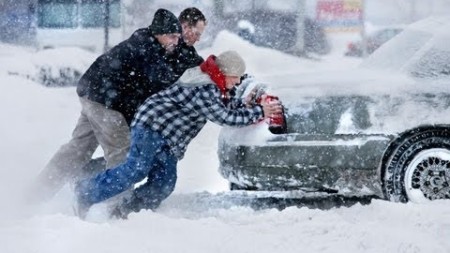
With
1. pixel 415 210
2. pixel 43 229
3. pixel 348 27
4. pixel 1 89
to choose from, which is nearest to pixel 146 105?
pixel 43 229

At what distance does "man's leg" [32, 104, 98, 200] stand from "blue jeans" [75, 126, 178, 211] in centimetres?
70

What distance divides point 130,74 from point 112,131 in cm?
45

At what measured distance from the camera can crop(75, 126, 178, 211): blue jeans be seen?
562cm

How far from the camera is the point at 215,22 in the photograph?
30.3m

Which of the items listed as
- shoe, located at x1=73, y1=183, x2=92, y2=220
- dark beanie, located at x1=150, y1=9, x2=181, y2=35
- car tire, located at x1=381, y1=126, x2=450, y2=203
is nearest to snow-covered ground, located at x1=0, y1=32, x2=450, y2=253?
shoe, located at x1=73, y1=183, x2=92, y2=220

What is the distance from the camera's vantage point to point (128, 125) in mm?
6133

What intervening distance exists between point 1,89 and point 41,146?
6489 millimetres

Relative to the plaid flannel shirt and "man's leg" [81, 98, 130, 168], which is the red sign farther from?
the plaid flannel shirt

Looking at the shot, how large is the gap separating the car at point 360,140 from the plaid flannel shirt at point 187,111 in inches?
15.5

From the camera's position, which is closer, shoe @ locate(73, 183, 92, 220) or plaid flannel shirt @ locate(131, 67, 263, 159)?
plaid flannel shirt @ locate(131, 67, 263, 159)

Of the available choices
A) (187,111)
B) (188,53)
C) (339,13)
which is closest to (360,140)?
(187,111)

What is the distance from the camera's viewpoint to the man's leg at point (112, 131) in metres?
6.04

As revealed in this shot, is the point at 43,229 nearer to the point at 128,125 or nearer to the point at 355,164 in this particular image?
the point at 128,125

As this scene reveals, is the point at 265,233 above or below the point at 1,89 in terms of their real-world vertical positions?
above
